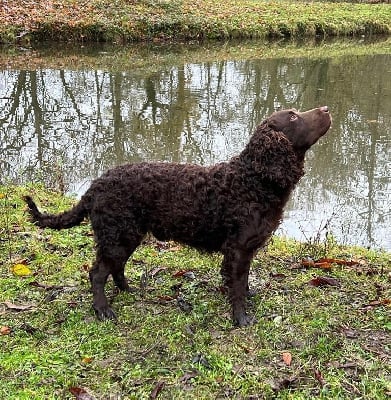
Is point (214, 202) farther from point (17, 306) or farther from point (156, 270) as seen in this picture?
point (17, 306)

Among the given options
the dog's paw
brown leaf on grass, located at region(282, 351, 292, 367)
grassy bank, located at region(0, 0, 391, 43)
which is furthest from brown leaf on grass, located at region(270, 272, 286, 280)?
grassy bank, located at region(0, 0, 391, 43)

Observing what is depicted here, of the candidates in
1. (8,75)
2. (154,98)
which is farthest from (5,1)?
(154,98)

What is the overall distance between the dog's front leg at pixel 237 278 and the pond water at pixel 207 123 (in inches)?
67.8

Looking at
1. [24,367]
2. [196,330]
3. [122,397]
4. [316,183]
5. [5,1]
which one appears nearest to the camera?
[122,397]

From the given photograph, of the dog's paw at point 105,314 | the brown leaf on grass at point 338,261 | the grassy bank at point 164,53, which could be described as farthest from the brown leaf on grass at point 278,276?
the grassy bank at point 164,53

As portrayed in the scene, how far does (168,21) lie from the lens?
18953mm

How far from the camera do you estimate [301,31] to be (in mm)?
20453

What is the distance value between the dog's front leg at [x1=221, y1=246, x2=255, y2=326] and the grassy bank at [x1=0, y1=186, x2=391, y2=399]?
11cm

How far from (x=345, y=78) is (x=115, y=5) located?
9512mm

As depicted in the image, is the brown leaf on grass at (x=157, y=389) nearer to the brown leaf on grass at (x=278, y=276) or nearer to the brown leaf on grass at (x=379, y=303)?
the brown leaf on grass at (x=278, y=276)

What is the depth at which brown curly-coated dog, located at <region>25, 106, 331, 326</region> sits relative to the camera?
3.78m

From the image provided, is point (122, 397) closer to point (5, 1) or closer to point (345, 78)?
point (345, 78)

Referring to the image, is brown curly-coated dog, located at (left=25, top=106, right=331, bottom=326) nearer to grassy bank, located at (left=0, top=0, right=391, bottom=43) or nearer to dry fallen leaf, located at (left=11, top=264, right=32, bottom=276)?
dry fallen leaf, located at (left=11, top=264, right=32, bottom=276)

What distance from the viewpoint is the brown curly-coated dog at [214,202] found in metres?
3.78
